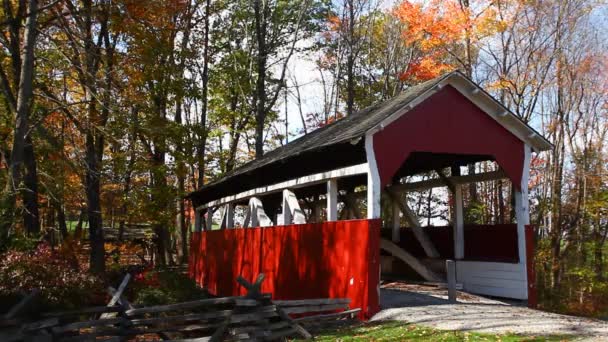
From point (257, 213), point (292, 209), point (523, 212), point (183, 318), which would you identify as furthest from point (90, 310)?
point (523, 212)

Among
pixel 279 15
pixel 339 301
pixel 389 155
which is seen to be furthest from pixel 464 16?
pixel 339 301

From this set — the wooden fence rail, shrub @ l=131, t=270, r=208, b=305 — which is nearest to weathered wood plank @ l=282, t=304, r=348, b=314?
the wooden fence rail

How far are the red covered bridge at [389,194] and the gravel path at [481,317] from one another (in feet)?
2.24

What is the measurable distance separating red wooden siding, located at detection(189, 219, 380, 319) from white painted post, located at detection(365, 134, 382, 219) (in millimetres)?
239

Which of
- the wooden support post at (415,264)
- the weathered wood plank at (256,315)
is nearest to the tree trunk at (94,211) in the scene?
the wooden support post at (415,264)

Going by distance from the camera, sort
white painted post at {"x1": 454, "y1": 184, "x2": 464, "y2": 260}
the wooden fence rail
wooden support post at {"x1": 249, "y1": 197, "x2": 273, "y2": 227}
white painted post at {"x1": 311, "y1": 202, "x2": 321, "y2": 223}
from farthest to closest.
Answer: white painted post at {"x1": 311, "y1": 202, "x2": 321, "y2": 223} → wooden support post at {"x1": 249, "y1": 197, "x2": 273, "y2": 227} → white painted post at {"x1": 454, "y1": 184, "x2": 464, "y2": 260} → the wooden fence rail

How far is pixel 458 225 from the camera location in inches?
540

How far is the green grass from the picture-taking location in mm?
7832

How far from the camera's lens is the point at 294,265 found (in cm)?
1218

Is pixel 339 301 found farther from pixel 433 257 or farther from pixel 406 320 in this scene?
pixel 433 257

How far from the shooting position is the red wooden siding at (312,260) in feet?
32.3

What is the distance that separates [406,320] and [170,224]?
1793cm

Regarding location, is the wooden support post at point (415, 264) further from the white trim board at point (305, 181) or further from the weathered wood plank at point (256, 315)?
the weathered wood plank at point (256, 315)

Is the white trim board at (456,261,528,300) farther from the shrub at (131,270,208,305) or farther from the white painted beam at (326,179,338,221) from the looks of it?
the shrub at (131,270,208,305)
